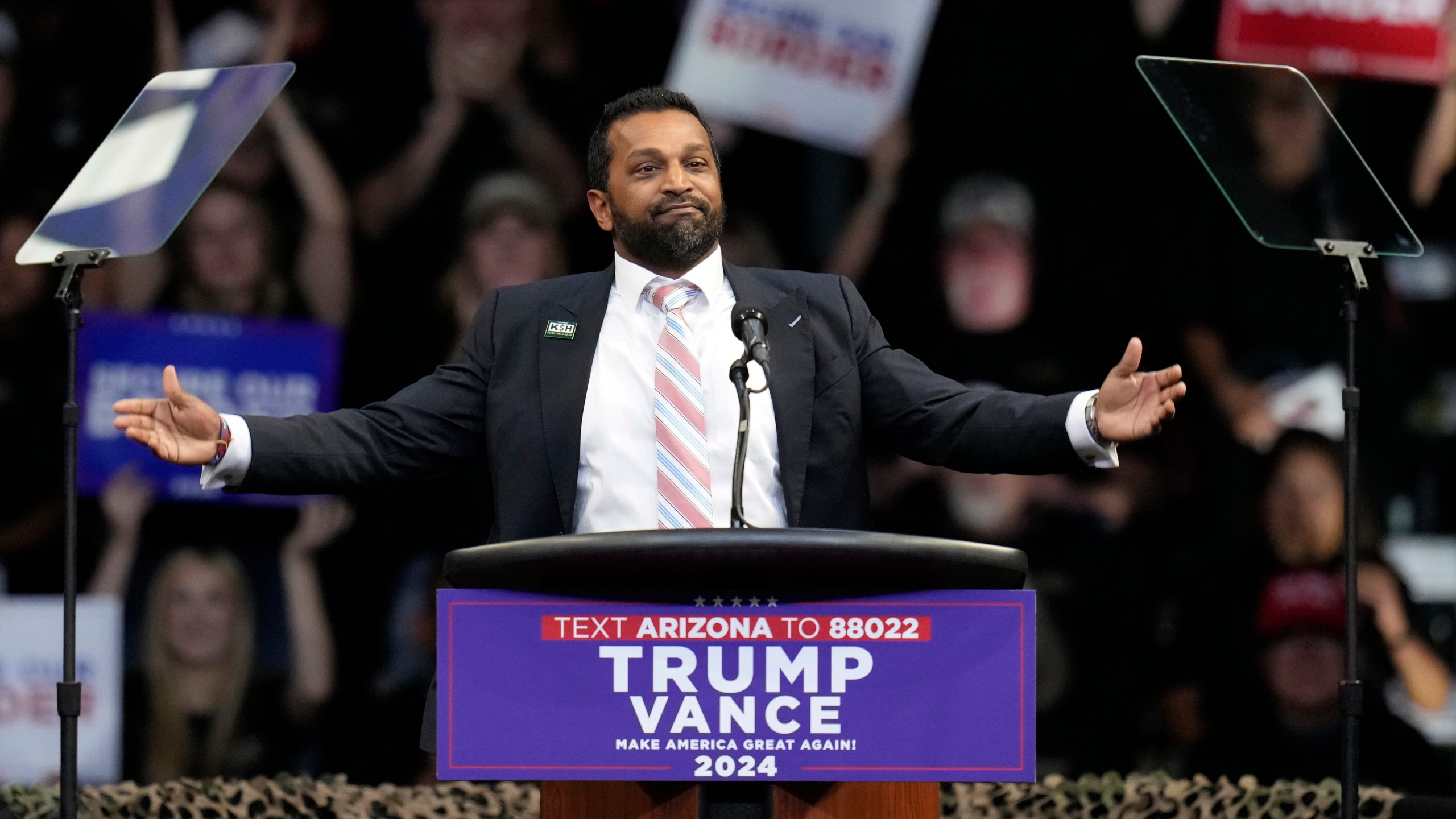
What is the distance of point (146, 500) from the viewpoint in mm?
4465

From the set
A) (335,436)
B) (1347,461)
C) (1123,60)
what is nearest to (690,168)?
(335,436)

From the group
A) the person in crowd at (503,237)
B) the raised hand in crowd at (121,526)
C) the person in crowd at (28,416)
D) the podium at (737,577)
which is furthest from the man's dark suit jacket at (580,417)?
the person in crowd at (28,416)

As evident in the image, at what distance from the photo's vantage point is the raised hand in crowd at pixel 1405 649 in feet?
14.7

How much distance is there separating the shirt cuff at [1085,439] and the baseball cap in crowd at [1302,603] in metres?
A: 2.32

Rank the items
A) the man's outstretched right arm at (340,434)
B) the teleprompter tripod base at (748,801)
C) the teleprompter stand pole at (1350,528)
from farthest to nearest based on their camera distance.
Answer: the teleprompter stand pole at (1350,528)
the man's outstretched right arm at (340,434)
the teleprompter tripod base at (748,801)

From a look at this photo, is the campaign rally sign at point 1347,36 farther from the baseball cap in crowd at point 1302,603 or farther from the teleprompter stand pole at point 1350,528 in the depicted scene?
the teleprompter stand pole at point 1350,528

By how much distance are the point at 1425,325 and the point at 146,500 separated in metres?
3.37

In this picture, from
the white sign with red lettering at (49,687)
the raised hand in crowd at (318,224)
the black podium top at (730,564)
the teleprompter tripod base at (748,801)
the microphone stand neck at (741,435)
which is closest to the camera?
the black podium top at (730,564)

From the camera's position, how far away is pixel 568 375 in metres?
2.67

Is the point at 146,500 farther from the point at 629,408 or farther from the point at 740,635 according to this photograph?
the point at 740,635

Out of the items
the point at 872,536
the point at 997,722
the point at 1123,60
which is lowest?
the point at 997,722

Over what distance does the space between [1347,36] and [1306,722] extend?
183cm

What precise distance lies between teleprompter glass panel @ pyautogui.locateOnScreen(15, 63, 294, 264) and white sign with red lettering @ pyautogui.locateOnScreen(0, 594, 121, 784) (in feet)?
5.15

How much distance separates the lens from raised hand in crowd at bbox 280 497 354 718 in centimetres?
443
